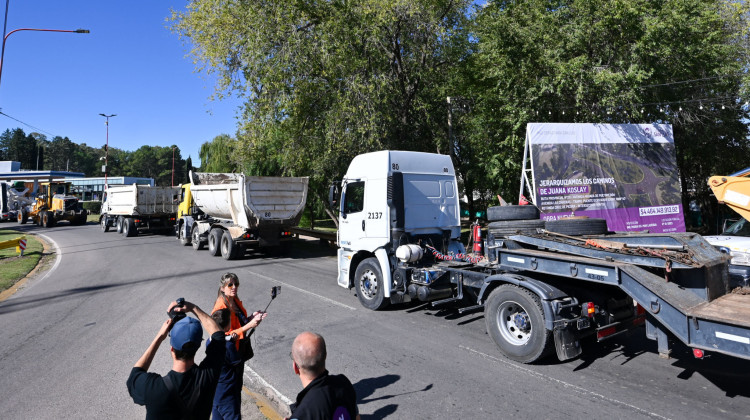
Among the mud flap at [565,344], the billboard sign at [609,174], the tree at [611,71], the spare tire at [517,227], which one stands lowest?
the mud flap at [565,344]

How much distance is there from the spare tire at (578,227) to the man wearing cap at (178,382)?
4962mm

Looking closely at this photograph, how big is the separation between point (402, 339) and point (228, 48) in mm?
12406

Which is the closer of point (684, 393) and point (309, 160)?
point (684, 393)

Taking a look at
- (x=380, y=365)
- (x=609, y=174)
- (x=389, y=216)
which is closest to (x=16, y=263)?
(x=389, y=216)

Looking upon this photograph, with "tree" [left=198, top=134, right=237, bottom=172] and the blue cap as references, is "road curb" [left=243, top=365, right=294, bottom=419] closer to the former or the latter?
the blue cap

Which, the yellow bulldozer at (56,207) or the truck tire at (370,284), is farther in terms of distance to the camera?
the yellow bulldozer at (56,207)

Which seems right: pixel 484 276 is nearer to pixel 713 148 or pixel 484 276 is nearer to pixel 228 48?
pixel 228 48

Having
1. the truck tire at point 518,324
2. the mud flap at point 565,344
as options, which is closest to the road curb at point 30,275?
the truck tire at point 518,324

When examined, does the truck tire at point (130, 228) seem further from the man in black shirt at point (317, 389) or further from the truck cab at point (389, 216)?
the man in black shirt at point (317, 389)

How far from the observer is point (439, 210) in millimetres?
8523

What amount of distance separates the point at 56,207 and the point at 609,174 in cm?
3648

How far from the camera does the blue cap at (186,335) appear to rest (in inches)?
95.4

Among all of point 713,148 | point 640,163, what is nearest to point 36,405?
point 640,163

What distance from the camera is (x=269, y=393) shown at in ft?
15.0
